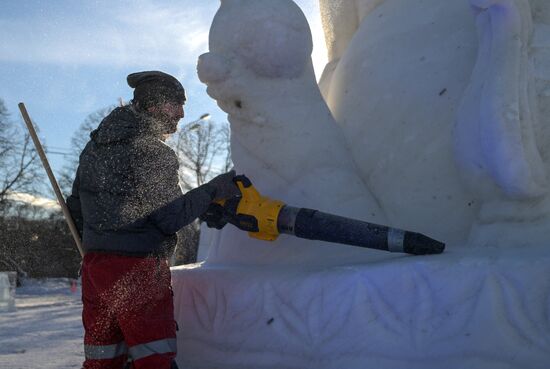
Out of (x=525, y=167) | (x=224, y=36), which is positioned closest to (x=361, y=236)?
(x=525, y=167)

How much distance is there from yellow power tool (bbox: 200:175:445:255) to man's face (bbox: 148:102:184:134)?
32cm

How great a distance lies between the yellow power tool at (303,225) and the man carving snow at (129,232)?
88 millimetres

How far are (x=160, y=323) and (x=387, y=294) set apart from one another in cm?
71

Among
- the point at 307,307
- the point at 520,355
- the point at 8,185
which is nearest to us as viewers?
the point at 520,355

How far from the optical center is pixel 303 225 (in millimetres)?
1788

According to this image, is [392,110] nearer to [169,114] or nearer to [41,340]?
[169,114]

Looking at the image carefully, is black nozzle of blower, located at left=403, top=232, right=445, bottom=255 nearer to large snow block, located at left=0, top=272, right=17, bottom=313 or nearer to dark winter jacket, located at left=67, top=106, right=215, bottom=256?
dark winter jacket, located at left=67, top=106, right=215, bottom=256

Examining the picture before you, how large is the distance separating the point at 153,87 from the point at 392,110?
0.91 m

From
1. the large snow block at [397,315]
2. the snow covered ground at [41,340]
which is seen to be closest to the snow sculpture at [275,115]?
the large snow block at [397,315]

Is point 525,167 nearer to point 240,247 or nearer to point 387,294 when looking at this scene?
point 387,294

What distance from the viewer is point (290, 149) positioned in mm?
2107

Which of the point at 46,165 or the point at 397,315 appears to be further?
the point at 46,165

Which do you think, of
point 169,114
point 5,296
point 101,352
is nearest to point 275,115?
point 169,114

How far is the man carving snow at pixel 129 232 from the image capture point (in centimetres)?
170
